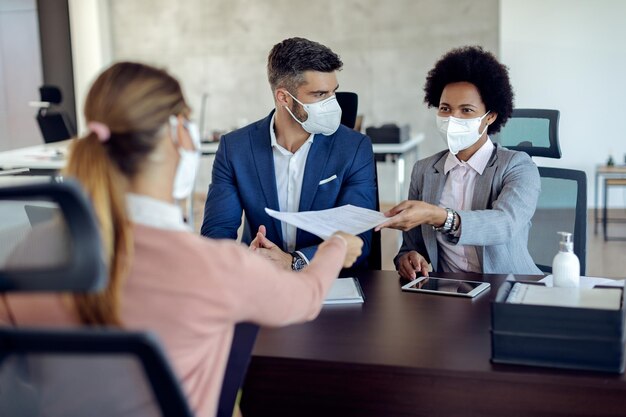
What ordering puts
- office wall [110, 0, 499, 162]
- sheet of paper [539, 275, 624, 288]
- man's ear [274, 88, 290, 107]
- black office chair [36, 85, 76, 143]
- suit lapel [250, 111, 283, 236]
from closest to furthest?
sheet of paper [539, 275, 624, 288]
suit lapel [250, 111, 283, 236]
man's ear [274, 88, 290, 107]
black office chair [36, 85, 76, 143]
office wall [110, 0, 499, 162]

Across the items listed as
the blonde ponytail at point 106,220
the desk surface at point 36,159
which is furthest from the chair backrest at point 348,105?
the desk surface at point 36,159

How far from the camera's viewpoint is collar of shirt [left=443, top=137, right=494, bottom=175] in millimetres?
2426

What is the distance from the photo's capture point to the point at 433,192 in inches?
98.1

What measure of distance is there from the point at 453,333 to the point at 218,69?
6.85 meters

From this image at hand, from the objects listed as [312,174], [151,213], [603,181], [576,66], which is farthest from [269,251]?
[576,66]

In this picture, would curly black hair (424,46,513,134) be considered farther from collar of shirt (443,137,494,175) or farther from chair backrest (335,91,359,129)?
chair backrest (335,91,359,129)

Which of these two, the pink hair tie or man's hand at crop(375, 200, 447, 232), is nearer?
the pink hair tie

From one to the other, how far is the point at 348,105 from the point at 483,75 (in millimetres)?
642

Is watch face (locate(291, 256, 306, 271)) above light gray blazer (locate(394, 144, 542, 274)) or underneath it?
underneath

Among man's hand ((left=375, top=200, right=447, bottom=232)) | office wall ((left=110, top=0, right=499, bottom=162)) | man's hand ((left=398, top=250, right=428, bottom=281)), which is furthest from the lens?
office wall ((left=110, top=0, right=499, bottom=162))

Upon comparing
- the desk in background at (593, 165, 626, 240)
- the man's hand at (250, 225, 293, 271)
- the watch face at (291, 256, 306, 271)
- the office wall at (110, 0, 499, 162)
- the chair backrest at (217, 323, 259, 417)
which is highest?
the office wall at (110, 0, 499, 162)

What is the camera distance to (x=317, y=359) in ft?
5.25

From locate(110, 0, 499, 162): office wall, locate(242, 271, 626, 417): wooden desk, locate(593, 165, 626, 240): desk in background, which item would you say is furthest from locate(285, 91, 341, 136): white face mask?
locate(110, 0, 499, 162): office wall

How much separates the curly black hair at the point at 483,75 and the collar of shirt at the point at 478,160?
139 millimetres
